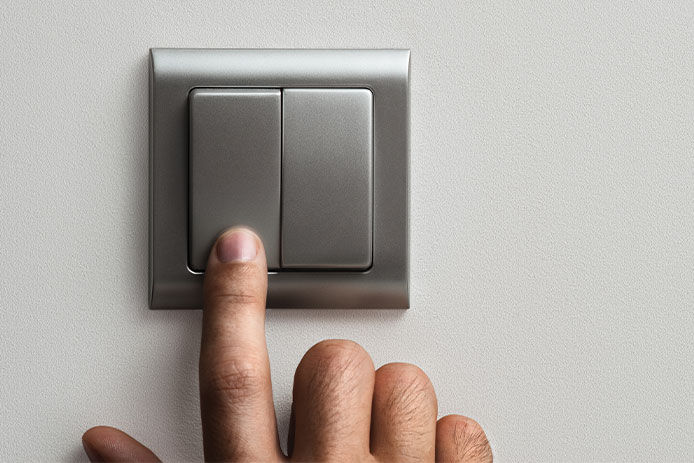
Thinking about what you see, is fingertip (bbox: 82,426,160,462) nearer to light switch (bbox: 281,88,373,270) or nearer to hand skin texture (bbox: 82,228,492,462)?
hand skin texture (bbox: 82,228,492,462)

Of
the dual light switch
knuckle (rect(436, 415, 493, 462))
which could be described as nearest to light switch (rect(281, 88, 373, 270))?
the dual light switch

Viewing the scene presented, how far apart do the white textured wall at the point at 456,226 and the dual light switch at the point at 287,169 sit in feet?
0.13

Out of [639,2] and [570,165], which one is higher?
[639,2]

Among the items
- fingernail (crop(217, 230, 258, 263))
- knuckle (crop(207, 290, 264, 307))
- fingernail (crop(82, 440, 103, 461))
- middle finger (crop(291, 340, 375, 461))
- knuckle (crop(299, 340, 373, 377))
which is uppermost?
fingernail (crop(217, 230, 258, 263))

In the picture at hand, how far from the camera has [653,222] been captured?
1.45 feet

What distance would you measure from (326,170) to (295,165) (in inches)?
0.8

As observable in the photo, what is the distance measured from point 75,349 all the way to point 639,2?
426 mm

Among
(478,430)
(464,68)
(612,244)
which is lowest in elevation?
(478,430)

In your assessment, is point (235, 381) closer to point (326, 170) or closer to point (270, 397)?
point (270, 397)

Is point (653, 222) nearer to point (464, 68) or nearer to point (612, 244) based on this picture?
point (612, 244)

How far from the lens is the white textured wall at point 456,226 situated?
1.40 feet

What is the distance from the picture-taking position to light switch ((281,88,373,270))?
16.2 inches

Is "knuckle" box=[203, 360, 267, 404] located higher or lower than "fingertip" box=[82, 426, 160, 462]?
higher

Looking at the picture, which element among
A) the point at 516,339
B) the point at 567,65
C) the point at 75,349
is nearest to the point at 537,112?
the point at 567,65
